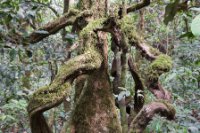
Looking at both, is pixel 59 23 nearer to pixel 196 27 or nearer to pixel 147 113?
pixel 147 113

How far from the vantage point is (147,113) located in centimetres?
170

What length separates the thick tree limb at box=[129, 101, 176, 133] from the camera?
1.71 m

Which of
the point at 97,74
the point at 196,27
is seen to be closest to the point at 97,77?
the point at 97,74

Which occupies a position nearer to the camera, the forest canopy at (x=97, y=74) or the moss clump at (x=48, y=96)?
the moss clump at (x=48, y=96)

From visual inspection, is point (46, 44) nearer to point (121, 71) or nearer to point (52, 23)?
point (52, 23)

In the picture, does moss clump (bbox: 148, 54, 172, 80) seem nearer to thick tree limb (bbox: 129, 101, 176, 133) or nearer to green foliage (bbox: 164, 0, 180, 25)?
thick tree limb (bbox: 129, 101, 176, 133)

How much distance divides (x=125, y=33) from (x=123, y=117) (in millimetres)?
519

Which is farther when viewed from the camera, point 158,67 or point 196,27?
point 158,67

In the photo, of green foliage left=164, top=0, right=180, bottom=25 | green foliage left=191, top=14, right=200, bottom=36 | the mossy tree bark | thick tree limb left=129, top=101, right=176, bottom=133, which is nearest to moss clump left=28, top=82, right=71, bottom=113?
the mossy tree bark

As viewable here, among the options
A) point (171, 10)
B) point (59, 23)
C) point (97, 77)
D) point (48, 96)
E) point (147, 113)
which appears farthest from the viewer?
point (59, 23)

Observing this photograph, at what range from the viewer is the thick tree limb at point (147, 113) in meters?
1.71

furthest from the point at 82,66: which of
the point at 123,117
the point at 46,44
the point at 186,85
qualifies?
the point at 186,85

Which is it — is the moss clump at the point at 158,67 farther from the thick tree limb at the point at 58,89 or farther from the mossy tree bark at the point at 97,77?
the thick tree limb at the point at 58,89

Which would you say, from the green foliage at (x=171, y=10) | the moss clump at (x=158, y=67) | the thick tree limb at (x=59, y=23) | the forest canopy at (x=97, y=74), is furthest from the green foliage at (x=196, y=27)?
the thick tree limb at (x=59, y=23)
